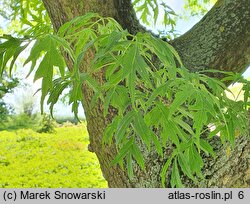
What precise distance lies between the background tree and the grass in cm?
325

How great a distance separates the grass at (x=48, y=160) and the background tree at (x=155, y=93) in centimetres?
325

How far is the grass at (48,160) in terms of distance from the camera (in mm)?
4949

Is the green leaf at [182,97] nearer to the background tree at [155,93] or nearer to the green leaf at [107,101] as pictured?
the background tree at [155,93]

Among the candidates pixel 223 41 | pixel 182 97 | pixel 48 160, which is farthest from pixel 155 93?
pixel 48 160

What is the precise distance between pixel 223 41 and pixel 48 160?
13.8ft

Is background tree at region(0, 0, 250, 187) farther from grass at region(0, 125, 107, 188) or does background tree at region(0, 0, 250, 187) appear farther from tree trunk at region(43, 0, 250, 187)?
grass at region(0, 125, 107, 188)

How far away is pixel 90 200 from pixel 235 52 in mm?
753

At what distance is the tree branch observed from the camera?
1.69 metres

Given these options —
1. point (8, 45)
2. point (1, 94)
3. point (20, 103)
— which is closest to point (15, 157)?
point (1, 94)

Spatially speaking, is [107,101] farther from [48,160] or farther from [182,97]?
[48,160]

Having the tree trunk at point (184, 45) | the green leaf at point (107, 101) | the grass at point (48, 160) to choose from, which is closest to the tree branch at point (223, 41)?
the tree trunk at point (184, 45)

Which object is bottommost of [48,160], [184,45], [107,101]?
[48,160]

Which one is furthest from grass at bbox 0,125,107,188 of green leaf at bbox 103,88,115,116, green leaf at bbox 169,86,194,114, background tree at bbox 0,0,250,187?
green leaf at bbox 169,86,194,114

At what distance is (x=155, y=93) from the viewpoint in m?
0.94
